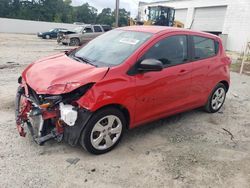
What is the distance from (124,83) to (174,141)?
4.42 ft

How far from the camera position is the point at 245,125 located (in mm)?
5184

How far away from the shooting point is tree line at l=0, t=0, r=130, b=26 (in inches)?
2108

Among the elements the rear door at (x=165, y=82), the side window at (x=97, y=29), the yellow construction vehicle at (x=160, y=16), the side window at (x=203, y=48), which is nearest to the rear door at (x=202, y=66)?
the side window at (x=203, y=48)

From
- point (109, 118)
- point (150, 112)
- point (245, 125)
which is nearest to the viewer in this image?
point (109, 118)

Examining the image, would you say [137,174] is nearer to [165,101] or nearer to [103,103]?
[103,103]

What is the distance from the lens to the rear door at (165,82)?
3898 millimetres

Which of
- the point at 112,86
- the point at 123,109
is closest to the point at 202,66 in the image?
the point at 123,109

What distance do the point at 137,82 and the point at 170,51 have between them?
3.09ft

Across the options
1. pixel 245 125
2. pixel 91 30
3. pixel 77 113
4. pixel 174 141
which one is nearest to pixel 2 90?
pixel 77 113

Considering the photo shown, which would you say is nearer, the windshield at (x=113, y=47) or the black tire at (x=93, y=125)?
the black tire at (x=93, y=125)

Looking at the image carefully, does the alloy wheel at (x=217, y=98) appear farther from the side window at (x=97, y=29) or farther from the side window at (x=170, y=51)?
the side window at (x=97, y=29)

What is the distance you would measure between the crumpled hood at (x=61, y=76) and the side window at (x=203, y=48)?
2.00m

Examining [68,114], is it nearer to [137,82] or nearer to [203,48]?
[137,82]

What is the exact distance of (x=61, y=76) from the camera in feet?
11.5
